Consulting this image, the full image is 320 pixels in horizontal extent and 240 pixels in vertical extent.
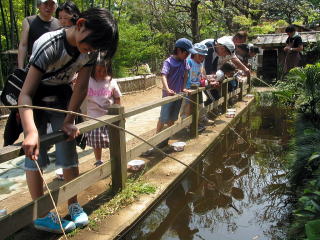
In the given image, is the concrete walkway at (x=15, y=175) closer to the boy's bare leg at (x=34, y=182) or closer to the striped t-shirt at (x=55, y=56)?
the boy's bare leg at (x=34, y=182)

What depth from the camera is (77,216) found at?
257 cm

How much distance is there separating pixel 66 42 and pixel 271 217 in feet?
7.37

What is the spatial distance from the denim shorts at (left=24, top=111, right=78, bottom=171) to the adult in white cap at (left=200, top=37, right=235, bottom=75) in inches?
155

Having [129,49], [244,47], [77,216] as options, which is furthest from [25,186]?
[129,49]

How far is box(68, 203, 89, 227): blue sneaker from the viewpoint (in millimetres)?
2553

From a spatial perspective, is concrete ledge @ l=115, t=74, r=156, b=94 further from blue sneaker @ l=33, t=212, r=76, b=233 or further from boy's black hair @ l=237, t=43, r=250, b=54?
blue sneaker @ l=33, t=212, r=76, b=233

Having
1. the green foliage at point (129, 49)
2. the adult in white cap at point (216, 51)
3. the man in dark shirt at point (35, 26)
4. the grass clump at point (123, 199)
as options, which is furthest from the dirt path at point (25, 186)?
the green foliage at point (129, 49)

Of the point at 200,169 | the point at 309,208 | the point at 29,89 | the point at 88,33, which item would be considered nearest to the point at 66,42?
the point at 88,33

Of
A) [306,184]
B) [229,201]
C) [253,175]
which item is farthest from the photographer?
[253,175]

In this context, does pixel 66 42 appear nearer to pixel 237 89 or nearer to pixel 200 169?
pixel 200 169

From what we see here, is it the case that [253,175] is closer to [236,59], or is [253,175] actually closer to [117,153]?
[117,153]

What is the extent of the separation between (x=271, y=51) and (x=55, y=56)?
38.7 ft

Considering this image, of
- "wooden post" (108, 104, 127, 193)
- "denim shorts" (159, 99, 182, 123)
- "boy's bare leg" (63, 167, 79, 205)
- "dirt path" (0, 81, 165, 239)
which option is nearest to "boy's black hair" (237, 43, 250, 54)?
"dirt path" (0, 81, 165, 239)

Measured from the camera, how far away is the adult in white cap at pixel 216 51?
A: 578 cm
